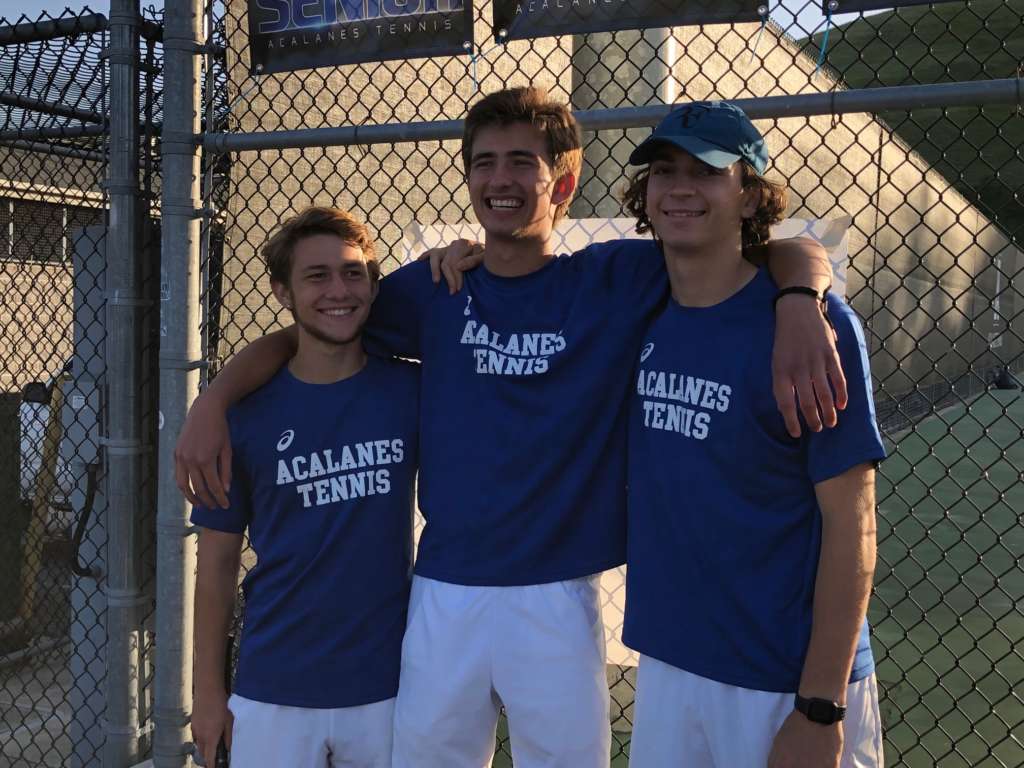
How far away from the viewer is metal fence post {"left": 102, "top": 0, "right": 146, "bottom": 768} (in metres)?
3.16

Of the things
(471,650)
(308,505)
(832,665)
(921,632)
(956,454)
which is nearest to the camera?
(832,665)

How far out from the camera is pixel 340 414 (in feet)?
7.73

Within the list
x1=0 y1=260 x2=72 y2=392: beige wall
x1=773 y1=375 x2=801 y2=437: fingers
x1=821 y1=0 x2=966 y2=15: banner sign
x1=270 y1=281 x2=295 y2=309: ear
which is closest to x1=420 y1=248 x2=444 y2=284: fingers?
x1=270 y1=281 x2=295 y2=309: ear

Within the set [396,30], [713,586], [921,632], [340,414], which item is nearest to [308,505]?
[340,414]

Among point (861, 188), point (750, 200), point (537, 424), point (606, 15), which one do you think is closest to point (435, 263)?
point (537, 424)

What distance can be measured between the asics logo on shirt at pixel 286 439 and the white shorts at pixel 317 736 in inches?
25.0

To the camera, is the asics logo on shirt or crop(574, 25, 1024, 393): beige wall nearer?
the asics logo on shirt

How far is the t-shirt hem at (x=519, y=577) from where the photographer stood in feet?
7.18

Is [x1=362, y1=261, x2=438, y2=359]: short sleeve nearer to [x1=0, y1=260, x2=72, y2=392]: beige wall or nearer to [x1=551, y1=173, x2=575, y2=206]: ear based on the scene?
[x1=551, y1=173, x2=575, y2=206]: ear

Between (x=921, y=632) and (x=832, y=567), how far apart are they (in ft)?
19.1

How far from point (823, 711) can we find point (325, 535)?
47.4 inches

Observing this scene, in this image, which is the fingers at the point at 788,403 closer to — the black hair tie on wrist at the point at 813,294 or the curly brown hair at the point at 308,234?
the black hair tie on wrist at the point at 813,294

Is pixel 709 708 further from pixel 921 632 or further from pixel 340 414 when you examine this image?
pixel 921 632

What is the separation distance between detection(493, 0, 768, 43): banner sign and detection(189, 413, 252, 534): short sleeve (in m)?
1.45
